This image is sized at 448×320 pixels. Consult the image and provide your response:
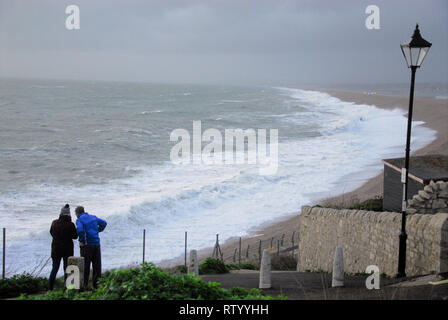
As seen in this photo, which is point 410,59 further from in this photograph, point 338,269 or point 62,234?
point 62,234

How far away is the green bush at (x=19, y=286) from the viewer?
930cm

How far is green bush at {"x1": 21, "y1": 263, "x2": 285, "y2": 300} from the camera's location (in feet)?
19.4

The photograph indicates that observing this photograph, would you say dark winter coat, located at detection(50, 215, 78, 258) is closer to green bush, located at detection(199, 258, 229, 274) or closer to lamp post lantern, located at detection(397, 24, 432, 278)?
green bush, located at detection(199, 258, 229, 274)

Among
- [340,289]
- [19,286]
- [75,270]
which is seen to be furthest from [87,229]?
[340,289]

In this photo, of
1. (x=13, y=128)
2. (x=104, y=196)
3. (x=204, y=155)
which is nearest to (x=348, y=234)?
(x=104, y=196)

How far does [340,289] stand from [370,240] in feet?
9.66

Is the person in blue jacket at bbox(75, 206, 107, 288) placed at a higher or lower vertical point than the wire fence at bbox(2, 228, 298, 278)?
higher

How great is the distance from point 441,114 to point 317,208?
6333 centimetres

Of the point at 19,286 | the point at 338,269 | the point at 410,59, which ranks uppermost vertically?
the point at 410,59

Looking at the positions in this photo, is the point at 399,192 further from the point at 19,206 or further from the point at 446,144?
the point at 446,144

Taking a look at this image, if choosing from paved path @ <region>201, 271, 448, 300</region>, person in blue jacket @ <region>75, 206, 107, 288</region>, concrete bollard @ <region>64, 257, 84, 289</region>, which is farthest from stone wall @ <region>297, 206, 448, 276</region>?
concrete bollard @ <region>64, 257, 84, 289</region>

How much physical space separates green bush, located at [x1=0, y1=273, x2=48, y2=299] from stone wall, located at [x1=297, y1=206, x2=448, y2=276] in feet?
22.3

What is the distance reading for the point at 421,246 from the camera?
353 inches

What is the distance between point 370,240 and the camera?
10727mm
